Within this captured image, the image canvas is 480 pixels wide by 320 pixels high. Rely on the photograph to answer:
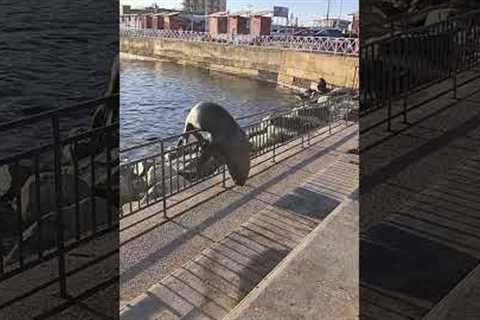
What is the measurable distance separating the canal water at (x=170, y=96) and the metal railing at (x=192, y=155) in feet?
0.35

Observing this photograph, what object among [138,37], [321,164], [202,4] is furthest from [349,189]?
[138,37]

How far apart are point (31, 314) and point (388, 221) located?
141 cm

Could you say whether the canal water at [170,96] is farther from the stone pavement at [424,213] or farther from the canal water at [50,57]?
the stone pavement at [424,213]

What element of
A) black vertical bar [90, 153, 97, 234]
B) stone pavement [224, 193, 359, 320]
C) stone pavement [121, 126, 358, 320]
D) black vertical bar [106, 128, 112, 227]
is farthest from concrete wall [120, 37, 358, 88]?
stone pavement [224, 193, 359, 320]

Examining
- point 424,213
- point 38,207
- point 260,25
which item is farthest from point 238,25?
point 424,213

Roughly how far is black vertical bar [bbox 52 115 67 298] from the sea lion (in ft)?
1.81

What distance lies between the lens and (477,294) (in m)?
2.48

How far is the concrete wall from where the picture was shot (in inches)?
76.9

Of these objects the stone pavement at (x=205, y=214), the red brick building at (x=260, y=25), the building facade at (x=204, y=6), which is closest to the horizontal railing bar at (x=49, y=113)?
the building facade at (x=204, y=6)

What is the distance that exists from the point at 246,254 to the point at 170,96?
129 centimetres

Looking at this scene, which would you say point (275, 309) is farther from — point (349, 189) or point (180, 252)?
point (349, 189)

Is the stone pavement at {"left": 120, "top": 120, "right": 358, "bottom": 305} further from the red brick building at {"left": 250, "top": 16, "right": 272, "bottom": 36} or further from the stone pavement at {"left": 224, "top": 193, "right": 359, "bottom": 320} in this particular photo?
the red brick building at {"left": 250, "top": 16, "right": 272, "bottom": 36}

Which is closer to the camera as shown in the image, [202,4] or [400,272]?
[202,4]

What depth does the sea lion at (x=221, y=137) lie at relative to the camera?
7.34 ft
